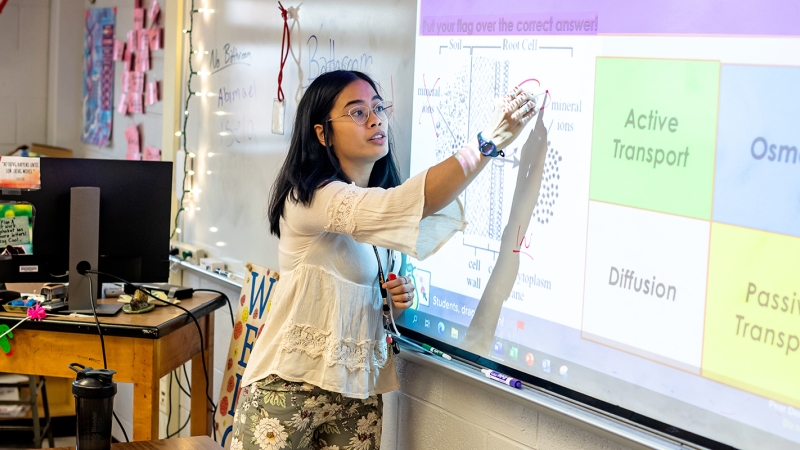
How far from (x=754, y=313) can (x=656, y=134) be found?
13.8 inches

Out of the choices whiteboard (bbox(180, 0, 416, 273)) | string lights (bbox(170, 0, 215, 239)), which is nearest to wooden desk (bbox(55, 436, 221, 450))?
whiteboard (bbox(180, 0, 416, 273))

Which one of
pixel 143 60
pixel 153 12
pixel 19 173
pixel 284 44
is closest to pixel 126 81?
pixel 143 60

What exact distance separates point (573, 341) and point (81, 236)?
140 cm

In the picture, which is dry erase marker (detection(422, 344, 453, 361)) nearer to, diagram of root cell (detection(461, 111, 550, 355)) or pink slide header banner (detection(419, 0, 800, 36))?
diagram of root cell (detection(461, 111, 550, 355))

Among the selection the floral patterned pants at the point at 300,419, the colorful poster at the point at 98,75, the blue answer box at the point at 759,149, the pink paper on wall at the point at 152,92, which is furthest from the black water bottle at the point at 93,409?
the colorful poster at the point at 98,75

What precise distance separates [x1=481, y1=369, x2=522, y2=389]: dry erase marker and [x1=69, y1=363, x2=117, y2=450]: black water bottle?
0.78 m

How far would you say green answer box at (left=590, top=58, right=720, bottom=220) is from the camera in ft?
4.50

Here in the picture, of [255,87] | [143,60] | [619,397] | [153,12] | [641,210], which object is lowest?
[619,397]

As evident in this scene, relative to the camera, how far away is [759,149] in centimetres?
130

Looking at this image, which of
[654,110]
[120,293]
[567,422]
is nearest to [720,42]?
[654,110]

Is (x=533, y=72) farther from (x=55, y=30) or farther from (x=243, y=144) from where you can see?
(x=55, y=30)

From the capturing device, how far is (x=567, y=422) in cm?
162

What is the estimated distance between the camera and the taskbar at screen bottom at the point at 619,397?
1312 mm

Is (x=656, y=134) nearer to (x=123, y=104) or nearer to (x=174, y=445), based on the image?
(x=174, y=445)
